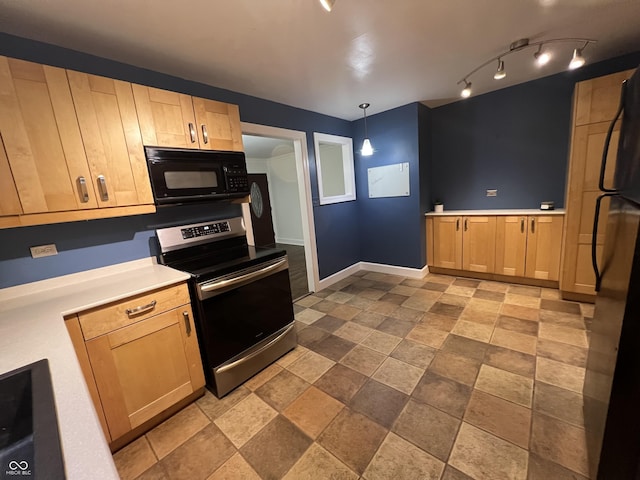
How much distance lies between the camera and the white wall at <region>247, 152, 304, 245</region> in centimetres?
657

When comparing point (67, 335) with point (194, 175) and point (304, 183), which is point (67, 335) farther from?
point (304, 183)

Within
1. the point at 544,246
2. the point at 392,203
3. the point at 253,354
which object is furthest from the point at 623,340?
the point at 392,203

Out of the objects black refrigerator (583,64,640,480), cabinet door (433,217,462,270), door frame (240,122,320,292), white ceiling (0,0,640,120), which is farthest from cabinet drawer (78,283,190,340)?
cabinet door (433,217,462,270)

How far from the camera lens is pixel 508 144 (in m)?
3.41

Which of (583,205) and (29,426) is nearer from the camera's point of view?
(29,426)

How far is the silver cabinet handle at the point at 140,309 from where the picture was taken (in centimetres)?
149

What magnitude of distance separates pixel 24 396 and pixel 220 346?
1.09 m

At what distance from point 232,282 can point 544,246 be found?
3.47m

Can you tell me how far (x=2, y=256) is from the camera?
5.02 ft

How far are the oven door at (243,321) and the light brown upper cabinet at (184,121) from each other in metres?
1.05

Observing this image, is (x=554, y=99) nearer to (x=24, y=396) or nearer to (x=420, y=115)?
(x=420, y=115)

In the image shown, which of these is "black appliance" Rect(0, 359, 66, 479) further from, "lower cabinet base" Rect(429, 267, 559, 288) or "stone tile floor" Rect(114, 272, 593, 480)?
"lower cabinet base" Rect(429, 267, 559, 288)

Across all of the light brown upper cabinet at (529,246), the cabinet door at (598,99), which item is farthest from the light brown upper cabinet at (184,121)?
the light brown upper cabinet at (529,246)

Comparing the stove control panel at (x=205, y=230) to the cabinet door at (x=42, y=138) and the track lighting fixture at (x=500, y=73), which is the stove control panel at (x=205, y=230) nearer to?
the cabinet door at (x=42, y=138)
